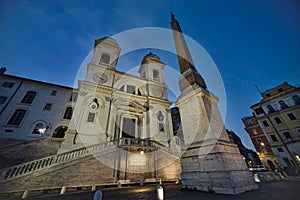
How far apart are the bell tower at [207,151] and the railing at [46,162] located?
7811 millimetres

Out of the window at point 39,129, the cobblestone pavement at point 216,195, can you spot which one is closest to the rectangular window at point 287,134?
the cobblestone pavement at point 216,195

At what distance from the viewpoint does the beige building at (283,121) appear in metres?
18.9

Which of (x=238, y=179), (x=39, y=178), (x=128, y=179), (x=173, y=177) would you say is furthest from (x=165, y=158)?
(x=39, y=178)

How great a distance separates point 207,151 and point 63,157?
9.94m

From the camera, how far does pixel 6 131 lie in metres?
14.0

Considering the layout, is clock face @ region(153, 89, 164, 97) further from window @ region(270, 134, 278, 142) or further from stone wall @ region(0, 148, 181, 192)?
window @ region(270, 134, 278, 142)

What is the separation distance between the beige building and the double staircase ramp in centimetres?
1956

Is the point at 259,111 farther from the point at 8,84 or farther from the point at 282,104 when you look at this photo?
the point at 8,84

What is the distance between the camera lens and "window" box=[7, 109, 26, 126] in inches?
582

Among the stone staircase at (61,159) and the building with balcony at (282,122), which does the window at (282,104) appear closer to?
the building with balcony at (282,122)

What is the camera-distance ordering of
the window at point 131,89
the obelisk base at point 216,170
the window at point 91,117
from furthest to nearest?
1. the window at point 131,89
2. the window at point 91,117
3. the obelisk base at point 216,170

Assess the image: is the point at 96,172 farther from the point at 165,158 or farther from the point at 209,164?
the point at 209,164

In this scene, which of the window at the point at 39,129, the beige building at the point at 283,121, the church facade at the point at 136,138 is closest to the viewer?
the church facade at the point at 136,138

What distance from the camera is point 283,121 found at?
20.7 m
